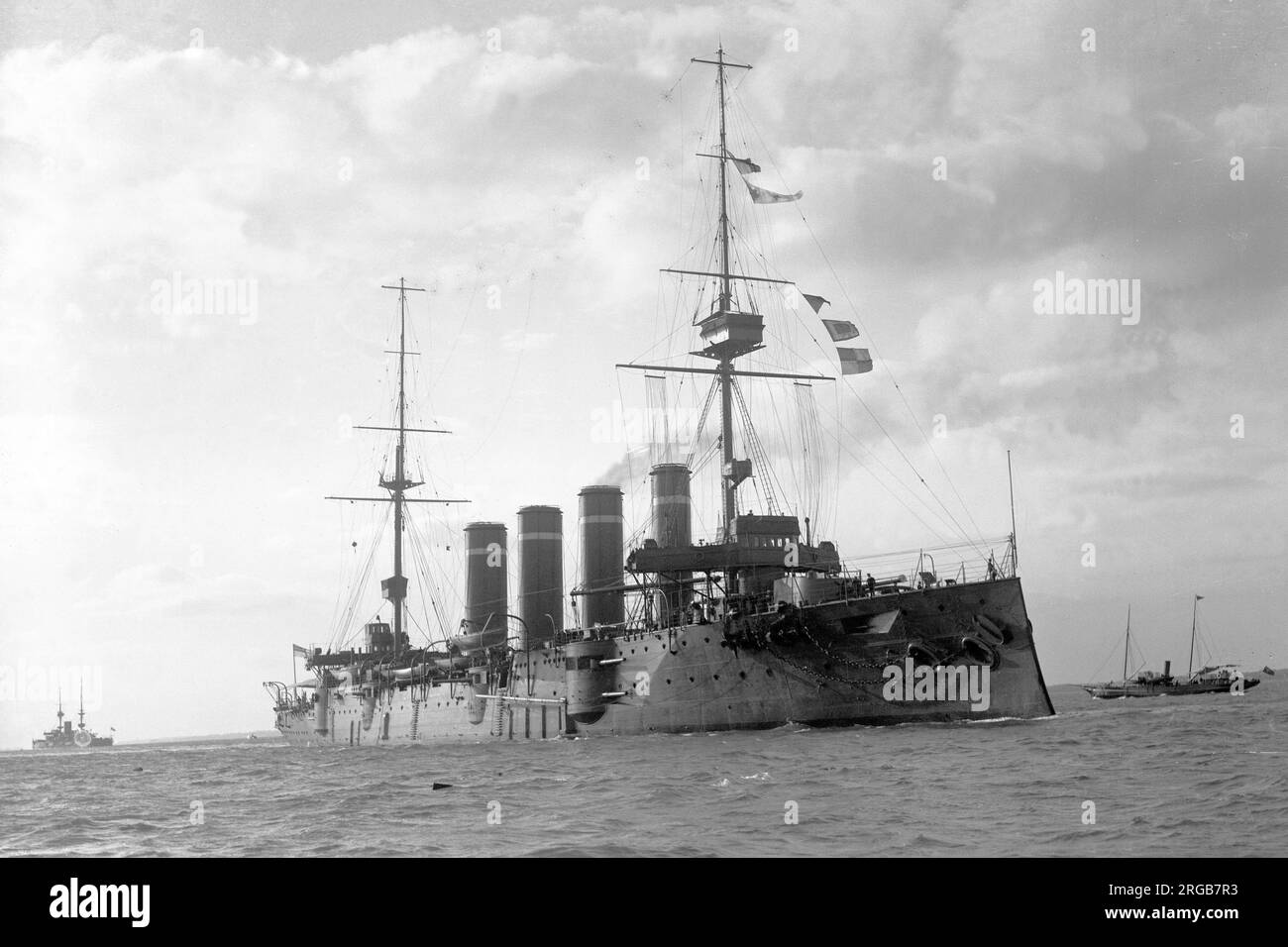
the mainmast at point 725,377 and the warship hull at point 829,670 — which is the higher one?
the mainmast at point 725,377

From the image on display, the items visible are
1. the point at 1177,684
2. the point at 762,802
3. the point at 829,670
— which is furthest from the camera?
the point at 1177,684

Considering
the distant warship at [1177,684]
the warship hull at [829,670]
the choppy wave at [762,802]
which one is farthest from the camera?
the distant warship at [1177,684]

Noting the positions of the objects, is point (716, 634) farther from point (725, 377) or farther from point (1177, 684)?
point (1177, 684)

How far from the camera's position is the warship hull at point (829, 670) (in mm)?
29969

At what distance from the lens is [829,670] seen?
3119 centimetres

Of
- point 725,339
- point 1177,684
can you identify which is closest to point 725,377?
point 725,339

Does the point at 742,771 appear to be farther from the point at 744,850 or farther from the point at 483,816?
the point at 744,850

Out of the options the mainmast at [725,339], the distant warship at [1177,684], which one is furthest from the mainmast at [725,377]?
the distant warship at [1177,684]

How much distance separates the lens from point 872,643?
3038 centimetres

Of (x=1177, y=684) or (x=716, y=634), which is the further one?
(x=1177, y=684)

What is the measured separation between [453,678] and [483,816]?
101 feet

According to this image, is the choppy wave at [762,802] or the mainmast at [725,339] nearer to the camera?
the choppy wave at [762,802]

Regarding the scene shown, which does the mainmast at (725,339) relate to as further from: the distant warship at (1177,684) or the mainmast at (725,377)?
the distant warship at (1177,684)
